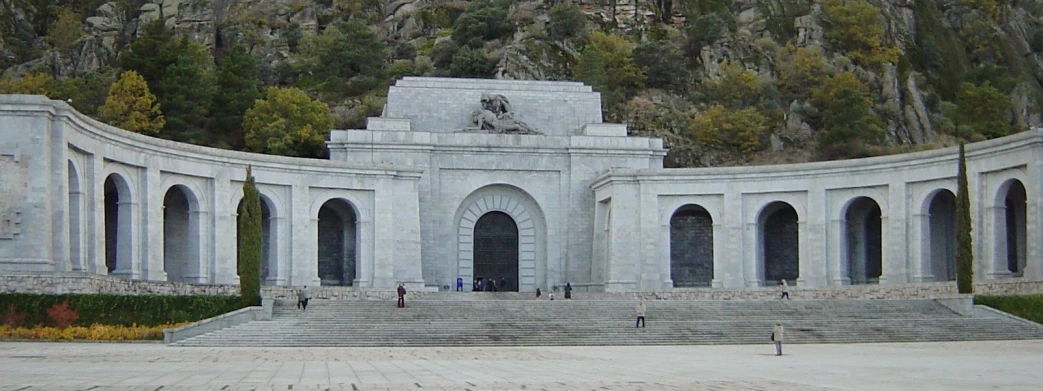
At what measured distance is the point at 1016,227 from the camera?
5366 centimetres

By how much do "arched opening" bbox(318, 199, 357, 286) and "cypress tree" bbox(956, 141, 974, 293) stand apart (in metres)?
24.6

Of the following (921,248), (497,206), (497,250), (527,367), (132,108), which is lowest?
(527,367)

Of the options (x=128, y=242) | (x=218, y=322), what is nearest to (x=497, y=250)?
(x=128, y=242)

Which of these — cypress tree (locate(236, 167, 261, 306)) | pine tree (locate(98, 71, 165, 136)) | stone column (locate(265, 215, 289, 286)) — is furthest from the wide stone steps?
pine tree (locate(98, 71, 165, 136))

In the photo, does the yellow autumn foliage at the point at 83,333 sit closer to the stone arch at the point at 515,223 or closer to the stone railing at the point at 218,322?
the stone railing at the point at 218,322

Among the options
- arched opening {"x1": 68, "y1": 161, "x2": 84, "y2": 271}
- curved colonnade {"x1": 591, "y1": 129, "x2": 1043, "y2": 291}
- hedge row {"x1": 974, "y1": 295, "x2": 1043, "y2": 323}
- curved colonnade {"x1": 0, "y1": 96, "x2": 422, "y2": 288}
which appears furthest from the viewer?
curved colonnade {"x1": 591, "y1": 129, "x2": 1043, "y2": 291}

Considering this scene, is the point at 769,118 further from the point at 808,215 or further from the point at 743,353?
the point at 743,353

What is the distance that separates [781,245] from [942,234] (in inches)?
317

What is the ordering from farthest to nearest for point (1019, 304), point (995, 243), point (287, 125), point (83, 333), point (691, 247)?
point (287, 125)
point (691, 247)
point (995, 243)
point (1019, 304)
point (83, 333)

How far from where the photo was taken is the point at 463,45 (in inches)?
3711

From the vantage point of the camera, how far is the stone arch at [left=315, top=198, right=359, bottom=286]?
59875 mm

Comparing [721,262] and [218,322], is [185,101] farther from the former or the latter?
[218,322]

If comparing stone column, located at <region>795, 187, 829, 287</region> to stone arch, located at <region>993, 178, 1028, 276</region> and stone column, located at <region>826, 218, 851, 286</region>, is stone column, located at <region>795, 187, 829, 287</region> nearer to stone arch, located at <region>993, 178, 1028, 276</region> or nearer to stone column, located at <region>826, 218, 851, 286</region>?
stone column, located at <region>826, 218, 851, 286</region>

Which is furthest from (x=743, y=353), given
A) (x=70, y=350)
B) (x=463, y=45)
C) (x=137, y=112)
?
(x=463, y=45)
